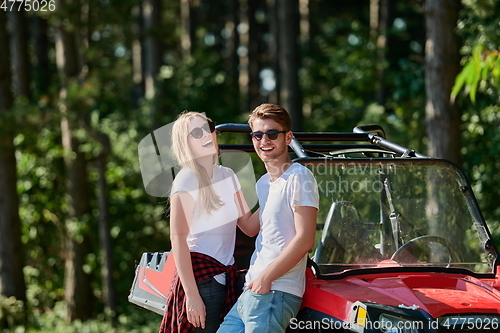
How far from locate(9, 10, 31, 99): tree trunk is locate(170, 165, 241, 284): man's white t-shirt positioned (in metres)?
11.3

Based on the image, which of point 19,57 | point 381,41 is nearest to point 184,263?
point 19,57

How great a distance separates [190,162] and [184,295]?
0.71m

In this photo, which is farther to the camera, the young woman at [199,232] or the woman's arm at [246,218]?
the woman's arm at [246,218]

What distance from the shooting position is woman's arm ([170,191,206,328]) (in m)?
3.62

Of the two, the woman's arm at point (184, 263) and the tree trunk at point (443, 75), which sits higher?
the tree trunk at point (443, 75)

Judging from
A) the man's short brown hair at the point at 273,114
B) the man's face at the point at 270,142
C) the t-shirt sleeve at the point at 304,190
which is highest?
the man's short brown hair at the point at 273,114

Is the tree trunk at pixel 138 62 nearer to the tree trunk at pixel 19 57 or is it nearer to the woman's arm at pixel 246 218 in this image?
the tree trunk at pixel 19 57

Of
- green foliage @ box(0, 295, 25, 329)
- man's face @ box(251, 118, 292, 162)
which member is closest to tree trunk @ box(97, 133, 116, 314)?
green foliage @ box(0, 295, 25, 329)

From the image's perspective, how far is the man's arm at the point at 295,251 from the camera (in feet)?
11.3

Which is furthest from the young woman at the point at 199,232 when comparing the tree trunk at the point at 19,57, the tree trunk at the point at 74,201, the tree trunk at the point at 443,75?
the tree trunk at the point at 19,57

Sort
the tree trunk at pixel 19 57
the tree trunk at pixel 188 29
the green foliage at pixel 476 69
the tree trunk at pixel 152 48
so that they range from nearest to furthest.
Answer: the green foliage at pixel 476 69
the tree trunk at pixel 19 57
the tree trunk at pixel 152 48
the tree trunk at pixel 188 29

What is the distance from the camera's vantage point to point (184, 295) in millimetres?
3750

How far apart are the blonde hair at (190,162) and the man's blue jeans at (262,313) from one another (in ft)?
1.72

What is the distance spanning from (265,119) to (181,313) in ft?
3.66
